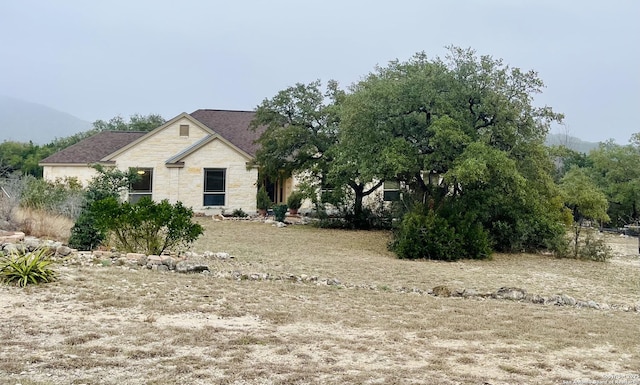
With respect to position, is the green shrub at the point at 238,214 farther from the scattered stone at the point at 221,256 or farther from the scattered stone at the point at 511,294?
the scattered stone at the point at 511,294

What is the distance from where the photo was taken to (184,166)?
88.1 feet

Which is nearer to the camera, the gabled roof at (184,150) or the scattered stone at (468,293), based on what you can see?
the scattered stone at (468,293)

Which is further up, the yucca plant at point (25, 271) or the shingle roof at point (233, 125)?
the shingle roof at point (233, 125)

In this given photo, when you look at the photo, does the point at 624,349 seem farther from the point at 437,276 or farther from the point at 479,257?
the point at 479,257

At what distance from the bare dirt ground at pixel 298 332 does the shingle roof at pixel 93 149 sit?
19.8 m

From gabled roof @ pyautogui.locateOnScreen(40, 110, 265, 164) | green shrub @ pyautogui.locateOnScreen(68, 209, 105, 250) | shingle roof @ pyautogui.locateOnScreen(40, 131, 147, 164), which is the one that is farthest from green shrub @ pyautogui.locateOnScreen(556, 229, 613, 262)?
shingle roof @ pyautogui.locateOnScreen(40, 131, 147, 164)

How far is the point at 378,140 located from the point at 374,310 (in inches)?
408

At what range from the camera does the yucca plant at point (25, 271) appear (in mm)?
7992

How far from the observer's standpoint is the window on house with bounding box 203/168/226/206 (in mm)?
27234

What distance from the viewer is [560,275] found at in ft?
43.4

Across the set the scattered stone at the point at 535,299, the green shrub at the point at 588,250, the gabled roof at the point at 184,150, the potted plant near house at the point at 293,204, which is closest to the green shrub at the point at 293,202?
the potted plant near house at the point at 293,204

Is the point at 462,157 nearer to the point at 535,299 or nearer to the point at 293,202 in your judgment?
the point at 535,299

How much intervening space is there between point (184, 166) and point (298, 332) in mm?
21734

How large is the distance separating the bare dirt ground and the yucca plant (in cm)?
24
